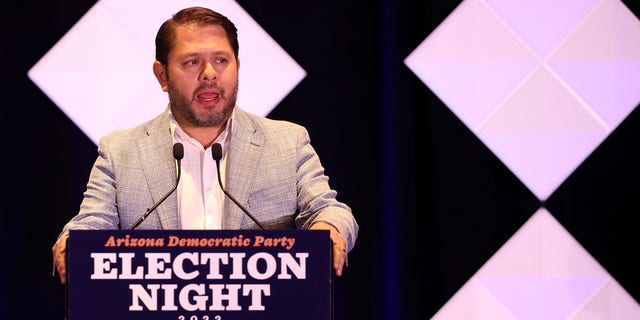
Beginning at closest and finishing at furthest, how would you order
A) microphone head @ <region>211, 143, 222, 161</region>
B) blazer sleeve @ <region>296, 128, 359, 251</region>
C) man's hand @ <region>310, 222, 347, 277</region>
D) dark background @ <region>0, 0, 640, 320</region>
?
man's hand @ <region>310, 222, 347, 277</region>, microphone head @ <region>211, 143, 222, 161</region>, blazer sleeve @ <region>296, 128, 359, 251</region>, dark background @ <region>0, 0, 640, 320</region>

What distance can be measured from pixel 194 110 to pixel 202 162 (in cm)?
16

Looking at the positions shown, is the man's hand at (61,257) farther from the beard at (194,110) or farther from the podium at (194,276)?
the beard at (194,110)

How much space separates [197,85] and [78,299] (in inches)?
34.9

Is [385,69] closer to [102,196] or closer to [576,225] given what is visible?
[576,225]

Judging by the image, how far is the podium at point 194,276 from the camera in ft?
5.88

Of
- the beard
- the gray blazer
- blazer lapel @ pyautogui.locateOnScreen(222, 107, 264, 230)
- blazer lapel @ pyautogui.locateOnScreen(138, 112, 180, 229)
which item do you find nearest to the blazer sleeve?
the gray blazer

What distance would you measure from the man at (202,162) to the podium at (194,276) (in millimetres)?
554

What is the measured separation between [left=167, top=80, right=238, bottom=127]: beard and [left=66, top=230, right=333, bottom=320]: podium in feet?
2.53

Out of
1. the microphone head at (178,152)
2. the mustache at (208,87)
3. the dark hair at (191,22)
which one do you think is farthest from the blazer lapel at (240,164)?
the microphone head at (178,152)

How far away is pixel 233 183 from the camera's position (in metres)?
2.41

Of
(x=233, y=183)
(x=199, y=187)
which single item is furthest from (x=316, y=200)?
(x=199, y=187)

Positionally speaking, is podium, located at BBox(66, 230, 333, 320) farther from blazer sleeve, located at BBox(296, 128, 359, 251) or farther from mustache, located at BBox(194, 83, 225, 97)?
mustache, located at BBox(194, 83, 225, 97)

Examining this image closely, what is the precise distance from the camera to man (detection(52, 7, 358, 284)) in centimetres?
241

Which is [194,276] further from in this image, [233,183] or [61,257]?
[233,183]
